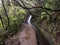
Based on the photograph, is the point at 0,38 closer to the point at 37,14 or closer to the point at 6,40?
the point at 6,40

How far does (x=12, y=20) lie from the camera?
1888 cm

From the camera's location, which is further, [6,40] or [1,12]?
[1,12]

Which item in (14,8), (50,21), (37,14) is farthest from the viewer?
(37,14)

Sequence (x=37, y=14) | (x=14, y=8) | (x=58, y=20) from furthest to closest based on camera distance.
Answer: (x=37, y=14), (x=14, y=8), (x=58, y=20)

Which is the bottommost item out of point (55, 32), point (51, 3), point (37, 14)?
point (37, 14)

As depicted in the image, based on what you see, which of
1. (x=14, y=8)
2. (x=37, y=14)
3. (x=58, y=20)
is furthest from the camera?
(x=37, y=14)

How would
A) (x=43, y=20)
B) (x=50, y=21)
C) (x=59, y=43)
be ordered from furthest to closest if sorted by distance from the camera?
(x=43, y=20), (x=50, y=21), (x=59, y=43)

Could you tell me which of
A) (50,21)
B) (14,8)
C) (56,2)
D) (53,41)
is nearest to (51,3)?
(56,2)

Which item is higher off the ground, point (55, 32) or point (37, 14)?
point (55, 32)

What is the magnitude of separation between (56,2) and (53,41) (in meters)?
3.43

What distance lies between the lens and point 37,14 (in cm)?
2456

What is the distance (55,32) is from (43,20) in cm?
499

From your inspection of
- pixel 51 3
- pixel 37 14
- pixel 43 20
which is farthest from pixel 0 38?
pixel 37 14

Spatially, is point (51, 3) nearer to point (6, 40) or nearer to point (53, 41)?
point (53, 41)
